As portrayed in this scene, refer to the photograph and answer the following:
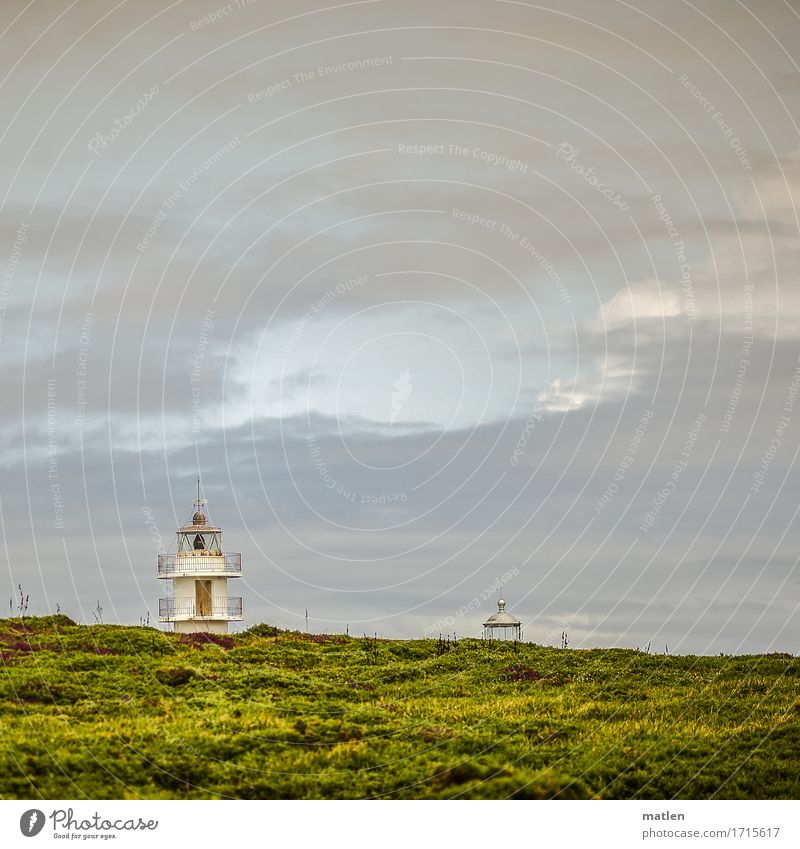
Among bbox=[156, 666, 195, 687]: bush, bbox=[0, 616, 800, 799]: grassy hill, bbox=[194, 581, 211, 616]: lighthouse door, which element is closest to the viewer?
bbox=[0, 616, 800, 799]: grassy hill

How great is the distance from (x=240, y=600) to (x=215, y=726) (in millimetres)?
25497

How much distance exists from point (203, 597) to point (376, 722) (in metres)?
24.6

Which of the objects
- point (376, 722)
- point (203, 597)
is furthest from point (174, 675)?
point (203, 597)

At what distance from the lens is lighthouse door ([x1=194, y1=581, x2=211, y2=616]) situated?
189 ft

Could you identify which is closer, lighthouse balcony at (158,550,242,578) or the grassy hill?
the grassy hill

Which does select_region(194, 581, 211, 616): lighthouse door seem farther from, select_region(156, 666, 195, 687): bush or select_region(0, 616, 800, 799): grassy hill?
select_region(156, 666, 195, 687): bush

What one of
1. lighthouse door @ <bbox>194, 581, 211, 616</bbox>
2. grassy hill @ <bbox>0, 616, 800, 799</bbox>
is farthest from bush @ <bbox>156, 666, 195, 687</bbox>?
lighthouse door @ <bbox>194, 581, 211, 616</bbox>

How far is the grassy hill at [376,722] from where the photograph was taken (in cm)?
2925

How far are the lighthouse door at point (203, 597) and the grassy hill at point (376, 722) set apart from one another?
8.29 m

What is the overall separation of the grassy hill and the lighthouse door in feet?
27.2

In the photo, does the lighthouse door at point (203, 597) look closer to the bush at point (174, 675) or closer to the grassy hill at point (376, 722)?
the grassy hill at point (376, 722)
